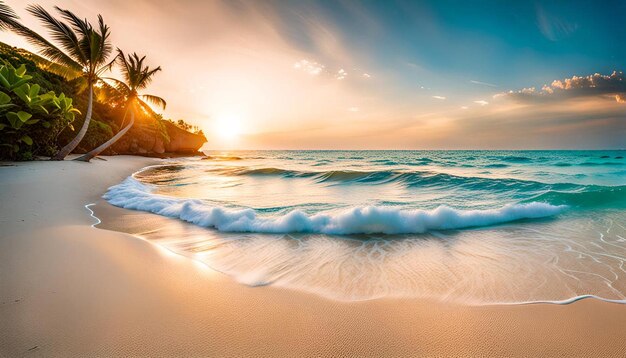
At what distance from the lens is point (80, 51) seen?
55.0 feet

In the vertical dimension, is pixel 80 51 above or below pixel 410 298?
above

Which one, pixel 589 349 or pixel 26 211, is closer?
pixel 589 349

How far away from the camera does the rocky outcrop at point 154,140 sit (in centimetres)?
3114

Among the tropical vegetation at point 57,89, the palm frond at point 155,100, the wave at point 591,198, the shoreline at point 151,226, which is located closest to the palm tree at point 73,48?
the tropical vegetation at point 57,89

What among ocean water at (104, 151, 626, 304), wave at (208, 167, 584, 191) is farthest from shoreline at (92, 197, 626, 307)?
wave at (208, 167, 584, 191)

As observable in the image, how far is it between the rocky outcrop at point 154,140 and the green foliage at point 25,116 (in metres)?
12.2

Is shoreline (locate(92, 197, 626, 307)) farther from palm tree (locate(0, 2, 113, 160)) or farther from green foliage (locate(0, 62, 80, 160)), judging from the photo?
palm tree (locate(0, 2, 113, 160))

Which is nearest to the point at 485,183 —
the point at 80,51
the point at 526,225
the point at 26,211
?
the point at 526,225

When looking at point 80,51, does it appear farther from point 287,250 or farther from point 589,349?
point 589,349

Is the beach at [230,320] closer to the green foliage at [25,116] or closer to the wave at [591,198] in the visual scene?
the wave at [591,198]

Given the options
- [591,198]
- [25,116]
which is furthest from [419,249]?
[25,116]

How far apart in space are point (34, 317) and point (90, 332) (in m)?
0.49

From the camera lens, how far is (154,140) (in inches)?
1417

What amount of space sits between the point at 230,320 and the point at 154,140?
40707 millimetres
